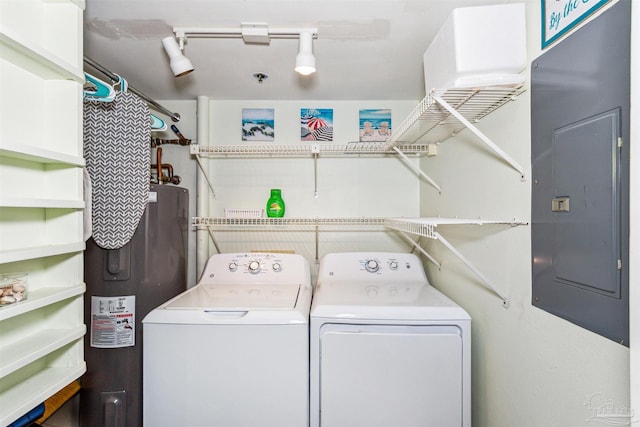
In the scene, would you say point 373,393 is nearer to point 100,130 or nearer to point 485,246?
point 485,246

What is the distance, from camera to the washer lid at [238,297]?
4.93 feet

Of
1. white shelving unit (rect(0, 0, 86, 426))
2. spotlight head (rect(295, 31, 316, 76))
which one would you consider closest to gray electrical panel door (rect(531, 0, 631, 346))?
spotlight head (rect(295, 31, 316, 76))

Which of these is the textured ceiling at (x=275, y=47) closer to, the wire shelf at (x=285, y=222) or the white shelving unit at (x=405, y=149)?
the white shelving unit at (x=405, y=149)

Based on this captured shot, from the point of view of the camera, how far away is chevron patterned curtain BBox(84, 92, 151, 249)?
1521 millimetres

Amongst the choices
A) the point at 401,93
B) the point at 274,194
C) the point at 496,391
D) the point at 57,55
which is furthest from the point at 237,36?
the point at 496,391

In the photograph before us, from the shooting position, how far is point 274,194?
2.25 m

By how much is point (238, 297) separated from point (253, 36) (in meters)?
1.35

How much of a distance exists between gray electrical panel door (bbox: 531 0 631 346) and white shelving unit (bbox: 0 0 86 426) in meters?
1.61

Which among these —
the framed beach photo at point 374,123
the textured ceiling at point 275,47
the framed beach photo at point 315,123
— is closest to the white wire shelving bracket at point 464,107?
the textured ceiling at point 275,47

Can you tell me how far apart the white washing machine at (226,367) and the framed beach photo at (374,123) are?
5.13ft

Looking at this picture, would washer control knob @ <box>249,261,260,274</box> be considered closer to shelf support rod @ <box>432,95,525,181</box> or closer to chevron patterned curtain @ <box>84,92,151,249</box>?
chevron patterned curtain @ <box>84,92,151,249</box>

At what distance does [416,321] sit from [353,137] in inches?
59.8

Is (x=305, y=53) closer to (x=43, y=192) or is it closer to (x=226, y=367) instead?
(x=43, y=192)

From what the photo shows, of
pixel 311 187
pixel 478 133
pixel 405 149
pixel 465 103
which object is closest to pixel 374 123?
pixel 405 149
